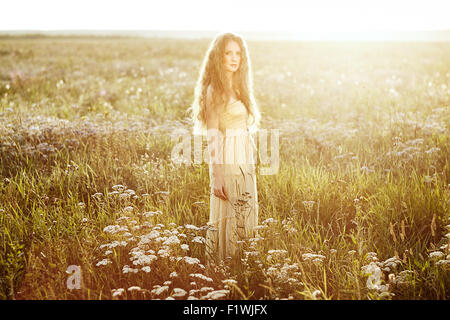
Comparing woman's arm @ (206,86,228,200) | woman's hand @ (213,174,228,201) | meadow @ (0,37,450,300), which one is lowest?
meadow @ (0,37,450,300)

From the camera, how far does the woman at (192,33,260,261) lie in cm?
364

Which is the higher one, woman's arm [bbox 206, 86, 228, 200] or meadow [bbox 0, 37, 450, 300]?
woman's arm [bbox 206, 86, 228, 200]

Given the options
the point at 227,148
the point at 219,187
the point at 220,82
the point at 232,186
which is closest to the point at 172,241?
the point at 219,187

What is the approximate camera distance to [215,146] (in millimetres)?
3668

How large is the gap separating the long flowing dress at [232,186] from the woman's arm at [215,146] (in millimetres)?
56

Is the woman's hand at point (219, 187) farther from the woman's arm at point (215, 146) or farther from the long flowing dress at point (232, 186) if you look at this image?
the long flowing dress at point (232, 186)

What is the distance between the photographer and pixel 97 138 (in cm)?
632

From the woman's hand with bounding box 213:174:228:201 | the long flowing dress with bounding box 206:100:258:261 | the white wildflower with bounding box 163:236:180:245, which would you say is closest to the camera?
the white wildflower with bounding box 163:236:180:245

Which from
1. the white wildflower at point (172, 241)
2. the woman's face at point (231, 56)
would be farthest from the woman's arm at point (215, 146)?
the white wildflower at point (172, 241)

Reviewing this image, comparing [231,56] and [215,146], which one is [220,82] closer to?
[231,56]

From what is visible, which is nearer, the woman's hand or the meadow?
the meadow

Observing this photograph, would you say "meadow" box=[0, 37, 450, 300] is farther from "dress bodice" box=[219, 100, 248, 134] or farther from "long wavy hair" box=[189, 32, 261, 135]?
"long wavy hair" box=[189, 32, 261, 135]

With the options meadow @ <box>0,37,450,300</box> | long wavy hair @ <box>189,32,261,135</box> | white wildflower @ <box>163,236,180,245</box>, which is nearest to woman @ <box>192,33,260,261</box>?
long wavy hair @ <box>189,32,261,135</box>

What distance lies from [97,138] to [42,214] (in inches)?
106
